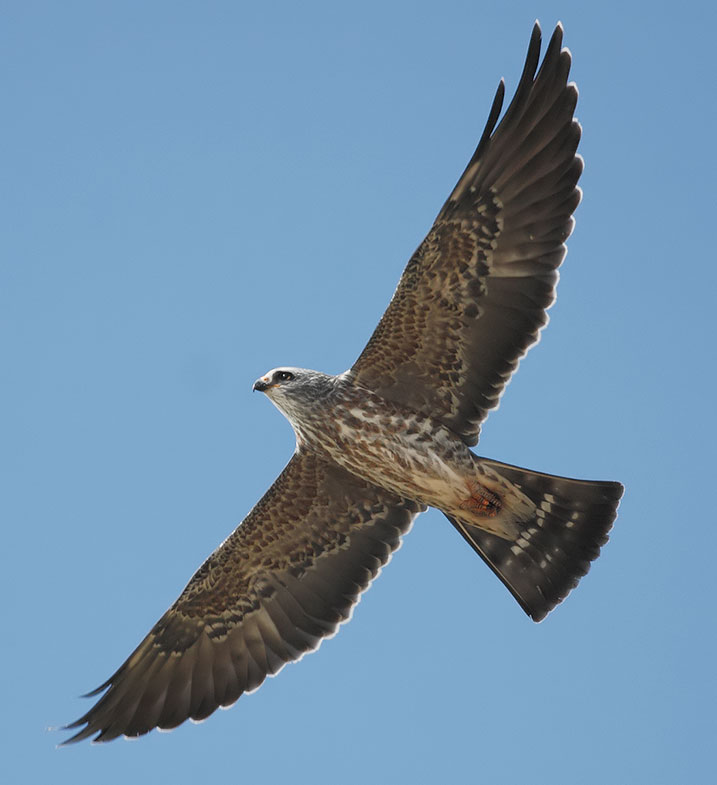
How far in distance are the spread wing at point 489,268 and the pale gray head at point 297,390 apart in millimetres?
374

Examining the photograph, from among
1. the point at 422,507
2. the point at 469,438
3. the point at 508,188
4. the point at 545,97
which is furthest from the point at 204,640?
the point at 545,97

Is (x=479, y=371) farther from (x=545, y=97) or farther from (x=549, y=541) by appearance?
(x=545, y=97)

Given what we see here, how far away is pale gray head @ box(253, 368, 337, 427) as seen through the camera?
11852 millimetres

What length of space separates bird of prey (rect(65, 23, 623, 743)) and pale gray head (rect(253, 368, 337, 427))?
0.02 m

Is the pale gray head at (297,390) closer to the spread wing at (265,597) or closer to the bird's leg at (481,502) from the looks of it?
the spread wing at (265,597)

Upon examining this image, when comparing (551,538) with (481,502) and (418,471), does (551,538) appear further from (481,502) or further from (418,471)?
(418,471)

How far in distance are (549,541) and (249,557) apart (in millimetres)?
3262

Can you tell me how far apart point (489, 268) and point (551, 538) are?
2760mm

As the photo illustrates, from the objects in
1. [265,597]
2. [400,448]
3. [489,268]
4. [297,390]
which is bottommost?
[265,597]

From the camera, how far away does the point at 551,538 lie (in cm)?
1188

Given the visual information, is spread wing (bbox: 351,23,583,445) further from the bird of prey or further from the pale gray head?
the pale gray head

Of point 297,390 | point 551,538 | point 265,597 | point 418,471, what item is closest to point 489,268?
point 418,471

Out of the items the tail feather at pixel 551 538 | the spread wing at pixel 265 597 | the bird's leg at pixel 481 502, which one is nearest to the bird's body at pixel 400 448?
the bird's leg at pixel 481 502

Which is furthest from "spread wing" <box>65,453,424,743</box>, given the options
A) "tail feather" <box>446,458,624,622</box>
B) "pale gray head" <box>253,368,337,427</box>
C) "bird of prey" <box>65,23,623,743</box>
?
"tail feather" <box>446,458,624,622</box>
